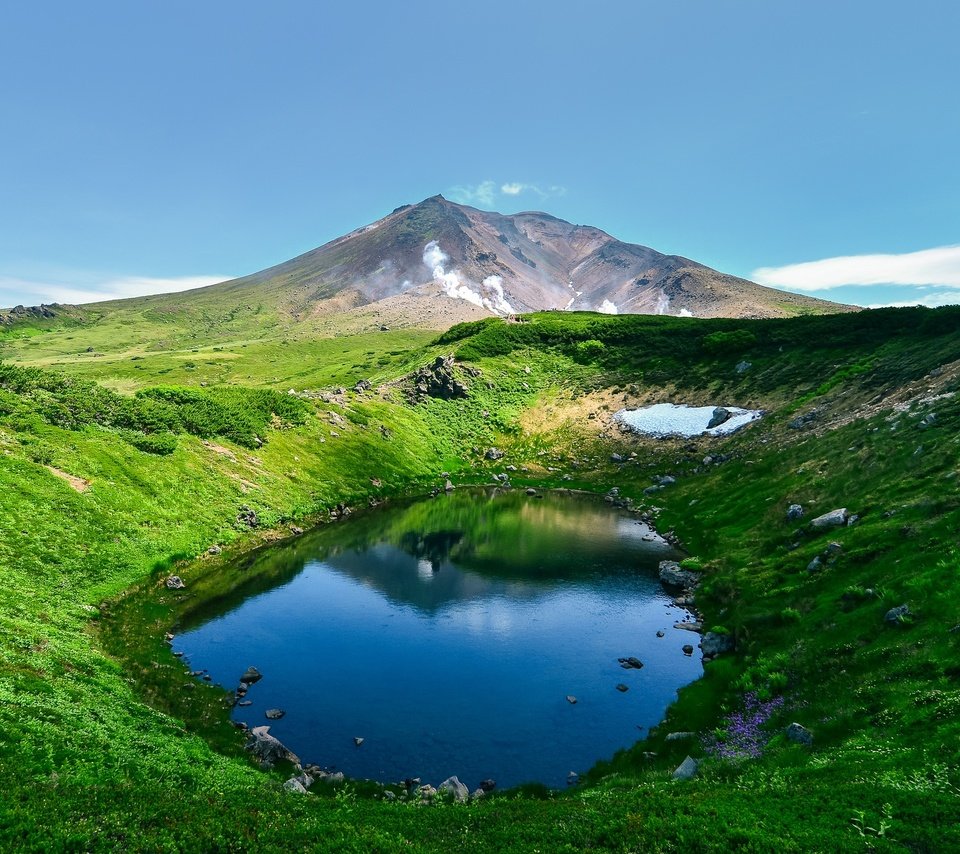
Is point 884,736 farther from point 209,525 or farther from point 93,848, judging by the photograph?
point 209,525

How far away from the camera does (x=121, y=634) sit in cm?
3600

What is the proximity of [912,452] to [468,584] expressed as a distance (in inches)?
1647

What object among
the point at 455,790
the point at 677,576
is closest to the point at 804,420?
the point at 677,576

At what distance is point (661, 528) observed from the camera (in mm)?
66438

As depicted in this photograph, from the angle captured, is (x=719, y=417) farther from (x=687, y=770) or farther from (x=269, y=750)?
(x=269, y=750)

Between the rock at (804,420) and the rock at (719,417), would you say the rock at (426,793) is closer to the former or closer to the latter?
the rock at (804,420)

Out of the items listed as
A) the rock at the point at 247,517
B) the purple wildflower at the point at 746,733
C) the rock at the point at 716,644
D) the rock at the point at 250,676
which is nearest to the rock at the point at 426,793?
the purple wildflower at the point at 746,733

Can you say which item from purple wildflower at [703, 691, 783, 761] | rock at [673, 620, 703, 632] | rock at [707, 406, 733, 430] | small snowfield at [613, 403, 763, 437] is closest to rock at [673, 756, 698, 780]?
purple wildflower at [703, 691, 783, 761]

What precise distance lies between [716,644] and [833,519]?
49.4 feet

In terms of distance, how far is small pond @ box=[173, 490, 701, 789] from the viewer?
94.1 ft

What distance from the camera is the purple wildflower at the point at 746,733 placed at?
24.8 metres

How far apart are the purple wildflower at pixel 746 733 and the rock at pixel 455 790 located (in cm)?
1229

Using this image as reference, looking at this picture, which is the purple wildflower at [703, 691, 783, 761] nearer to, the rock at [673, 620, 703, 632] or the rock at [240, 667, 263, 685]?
the rock at [673, 620, 703, 632]

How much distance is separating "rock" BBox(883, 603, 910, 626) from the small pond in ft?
42.0
